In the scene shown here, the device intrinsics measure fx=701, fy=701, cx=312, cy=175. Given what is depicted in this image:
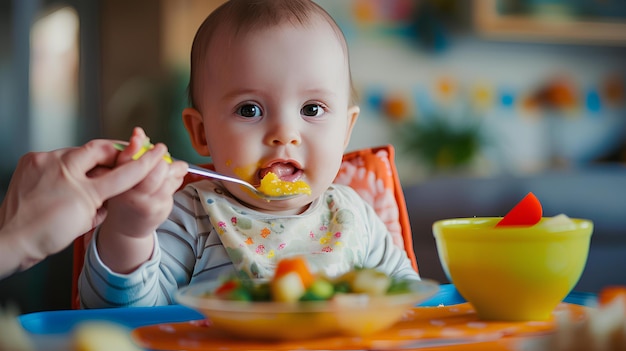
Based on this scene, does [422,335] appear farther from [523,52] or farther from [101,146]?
[523,52]

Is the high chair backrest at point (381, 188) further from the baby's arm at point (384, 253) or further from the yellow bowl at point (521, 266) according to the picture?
the yellow bowl at point (521, 266)

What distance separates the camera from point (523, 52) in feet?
12.8

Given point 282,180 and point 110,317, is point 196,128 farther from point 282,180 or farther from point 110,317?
point 110,317

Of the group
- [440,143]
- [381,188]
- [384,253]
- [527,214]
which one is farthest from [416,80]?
[527,214]

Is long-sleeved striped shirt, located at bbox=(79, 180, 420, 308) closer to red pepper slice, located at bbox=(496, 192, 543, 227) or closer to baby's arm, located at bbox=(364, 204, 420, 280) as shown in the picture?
baby's arm, located at bbox=(364, 204, 420, 280)

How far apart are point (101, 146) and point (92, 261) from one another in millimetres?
221

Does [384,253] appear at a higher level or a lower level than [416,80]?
lower

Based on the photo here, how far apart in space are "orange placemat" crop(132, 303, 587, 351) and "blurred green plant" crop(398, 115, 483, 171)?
3048mm

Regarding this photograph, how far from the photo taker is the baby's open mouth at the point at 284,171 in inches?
39.9

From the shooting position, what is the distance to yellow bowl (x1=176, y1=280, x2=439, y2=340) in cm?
53

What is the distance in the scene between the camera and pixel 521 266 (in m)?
0.63

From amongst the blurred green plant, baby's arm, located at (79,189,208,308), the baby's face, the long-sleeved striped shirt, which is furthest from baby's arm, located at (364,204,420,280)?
the blurred green plant

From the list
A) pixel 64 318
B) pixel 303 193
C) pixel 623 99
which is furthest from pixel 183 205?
pixel 623 99

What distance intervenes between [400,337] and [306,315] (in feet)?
0.29
